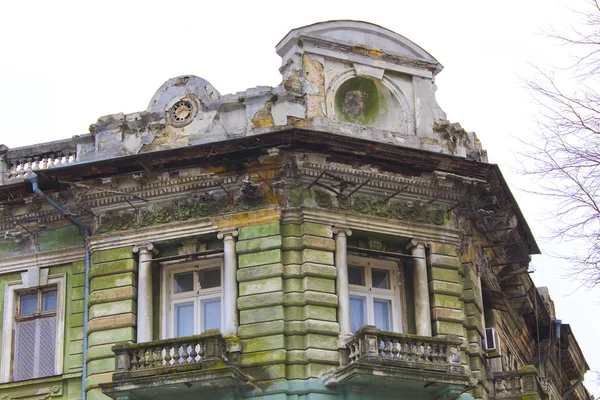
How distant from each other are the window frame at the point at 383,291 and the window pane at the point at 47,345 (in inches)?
215

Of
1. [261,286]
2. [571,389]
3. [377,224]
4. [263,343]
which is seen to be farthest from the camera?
[571,389]

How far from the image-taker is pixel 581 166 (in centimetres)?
1606

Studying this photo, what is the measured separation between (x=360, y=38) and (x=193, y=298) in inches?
228

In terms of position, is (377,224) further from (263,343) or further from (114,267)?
(114,267)

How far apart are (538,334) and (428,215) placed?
25.4ft

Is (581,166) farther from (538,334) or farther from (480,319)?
(538,334)

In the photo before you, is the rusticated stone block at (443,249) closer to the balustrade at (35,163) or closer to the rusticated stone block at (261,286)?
the rusticated stone block at (261,286)

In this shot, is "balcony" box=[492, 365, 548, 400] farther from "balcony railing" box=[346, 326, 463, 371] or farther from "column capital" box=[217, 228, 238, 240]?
"column capital" box=[217, 228, 238, 240]

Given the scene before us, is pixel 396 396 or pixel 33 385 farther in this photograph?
pixel 33 385

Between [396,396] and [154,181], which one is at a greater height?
[154,181]

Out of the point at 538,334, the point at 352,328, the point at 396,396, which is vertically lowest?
the point at 396,396

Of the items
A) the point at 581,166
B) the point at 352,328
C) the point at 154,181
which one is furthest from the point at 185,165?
the point at 581,166

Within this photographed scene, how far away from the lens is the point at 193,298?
72.6 feet

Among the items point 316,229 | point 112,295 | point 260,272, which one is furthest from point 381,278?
point 112,295
